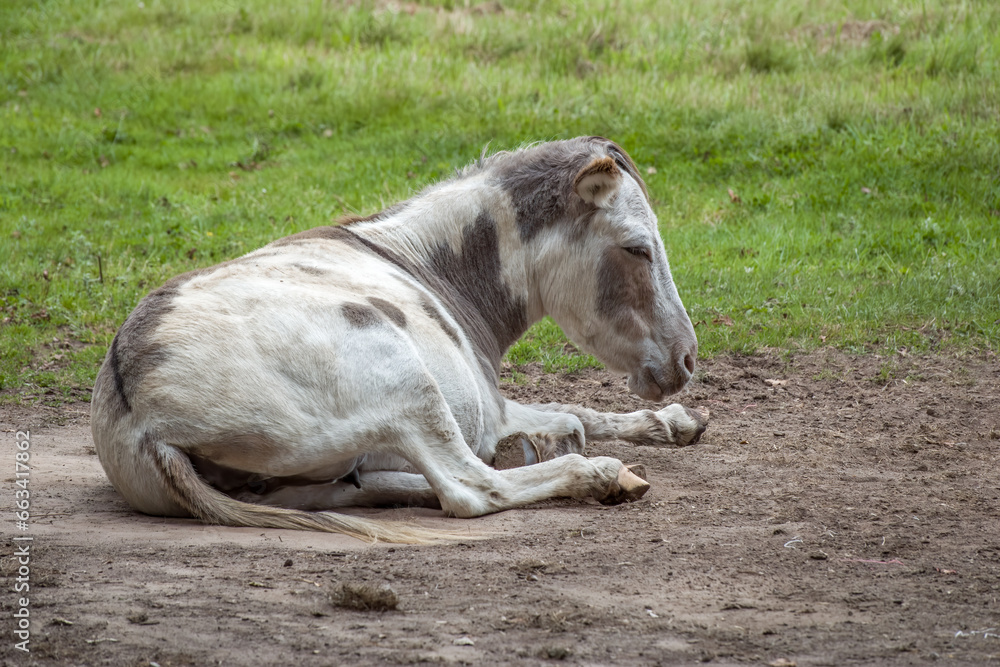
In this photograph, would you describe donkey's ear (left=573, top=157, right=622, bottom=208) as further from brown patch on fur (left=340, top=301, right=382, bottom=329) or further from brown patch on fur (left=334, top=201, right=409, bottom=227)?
brown patch on fur (left=340, top=301, right=382, bottom=329)

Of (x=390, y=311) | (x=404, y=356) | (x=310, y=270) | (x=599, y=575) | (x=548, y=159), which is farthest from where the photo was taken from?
(x=548, y=159)

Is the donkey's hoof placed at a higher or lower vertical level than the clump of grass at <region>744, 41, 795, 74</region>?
lower

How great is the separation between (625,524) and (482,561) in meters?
0.72

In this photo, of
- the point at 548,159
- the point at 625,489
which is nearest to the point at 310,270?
the point at 548,159

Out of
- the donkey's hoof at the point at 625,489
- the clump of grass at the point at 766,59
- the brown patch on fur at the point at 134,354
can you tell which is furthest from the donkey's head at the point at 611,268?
the clump of grass at the point at 766,59

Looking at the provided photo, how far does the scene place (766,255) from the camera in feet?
27.6

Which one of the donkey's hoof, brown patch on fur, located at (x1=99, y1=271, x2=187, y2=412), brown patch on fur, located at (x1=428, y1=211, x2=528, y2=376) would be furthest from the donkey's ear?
brown patch on fur, located at (x1=99, y1=271, x2=187, y2=412)

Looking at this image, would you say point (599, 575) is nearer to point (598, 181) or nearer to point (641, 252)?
point (641, 252)

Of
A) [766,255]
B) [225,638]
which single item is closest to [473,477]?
[225,638]

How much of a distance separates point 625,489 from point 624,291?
3.65 feet

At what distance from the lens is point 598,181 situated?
15.2 ft

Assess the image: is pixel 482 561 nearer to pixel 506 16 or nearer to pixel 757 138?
pixel 757 138

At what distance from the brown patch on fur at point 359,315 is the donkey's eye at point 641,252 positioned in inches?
53.4

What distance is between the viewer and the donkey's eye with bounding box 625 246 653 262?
4.73m
